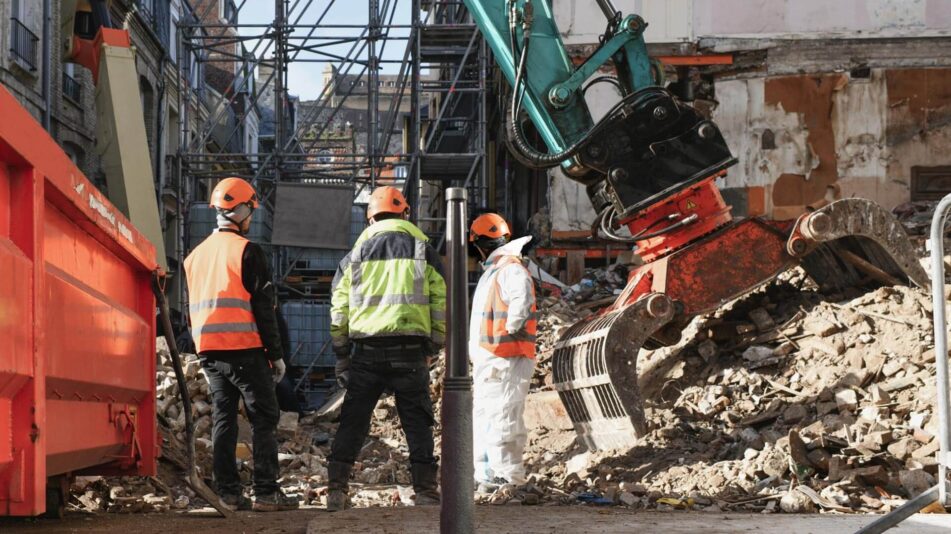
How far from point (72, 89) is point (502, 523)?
18.8m

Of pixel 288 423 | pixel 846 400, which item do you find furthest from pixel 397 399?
pixel 288 423

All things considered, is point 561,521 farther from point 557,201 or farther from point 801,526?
point 557,201

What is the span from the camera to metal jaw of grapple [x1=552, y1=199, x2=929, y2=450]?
8.80 metres

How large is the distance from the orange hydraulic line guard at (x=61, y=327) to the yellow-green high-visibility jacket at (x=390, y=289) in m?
1.73

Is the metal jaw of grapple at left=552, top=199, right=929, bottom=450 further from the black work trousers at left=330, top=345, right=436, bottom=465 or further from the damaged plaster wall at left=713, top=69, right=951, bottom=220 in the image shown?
the damaged plaster wall at left=713, top=69, right=951, bottom=220

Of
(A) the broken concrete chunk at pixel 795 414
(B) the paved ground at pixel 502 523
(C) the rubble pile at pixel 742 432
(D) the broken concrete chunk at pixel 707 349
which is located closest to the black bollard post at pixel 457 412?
(B) the paved ground at pixel 502 523

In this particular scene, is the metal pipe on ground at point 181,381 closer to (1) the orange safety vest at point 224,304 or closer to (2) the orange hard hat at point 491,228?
(1) the orange safety vest at point 224,304

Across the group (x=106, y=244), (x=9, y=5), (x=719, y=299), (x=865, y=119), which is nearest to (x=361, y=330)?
(x=106, y=244)

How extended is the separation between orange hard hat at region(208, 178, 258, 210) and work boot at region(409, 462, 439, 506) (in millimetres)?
1951

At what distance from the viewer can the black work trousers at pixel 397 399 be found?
716 cm

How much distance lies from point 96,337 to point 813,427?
18.4ft

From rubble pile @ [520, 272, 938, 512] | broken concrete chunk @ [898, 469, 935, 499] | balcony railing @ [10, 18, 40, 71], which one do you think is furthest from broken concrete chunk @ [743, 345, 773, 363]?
balcony railing @ [10, 18, 40, 71]

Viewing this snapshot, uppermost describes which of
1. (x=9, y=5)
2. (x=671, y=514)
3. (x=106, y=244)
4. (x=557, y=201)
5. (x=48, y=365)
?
(x=9, y=5)

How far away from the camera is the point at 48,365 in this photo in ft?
11.8
